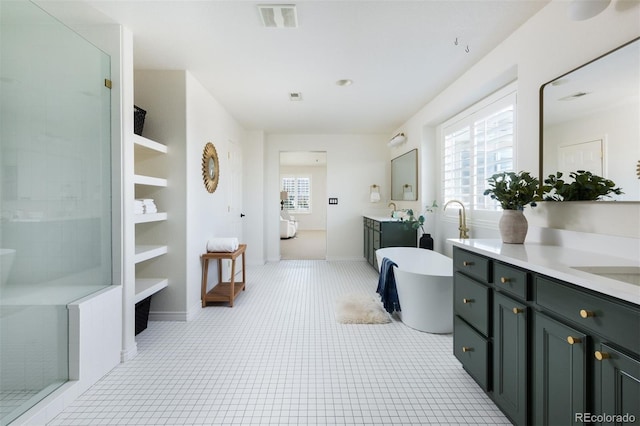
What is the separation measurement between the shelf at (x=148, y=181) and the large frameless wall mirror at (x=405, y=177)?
11.2ft

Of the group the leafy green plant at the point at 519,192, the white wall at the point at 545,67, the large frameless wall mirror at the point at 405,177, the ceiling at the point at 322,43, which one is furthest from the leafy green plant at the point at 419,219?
the leafy green plant at the point at 519,192

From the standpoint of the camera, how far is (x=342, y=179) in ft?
19.9

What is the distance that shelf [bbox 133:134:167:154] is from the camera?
2456mm

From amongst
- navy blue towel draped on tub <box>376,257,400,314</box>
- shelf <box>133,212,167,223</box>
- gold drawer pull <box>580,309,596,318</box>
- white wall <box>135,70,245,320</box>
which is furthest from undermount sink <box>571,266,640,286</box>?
white wall <box>135,70,245,320</box>

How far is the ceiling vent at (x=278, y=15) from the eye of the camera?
199 centimetres

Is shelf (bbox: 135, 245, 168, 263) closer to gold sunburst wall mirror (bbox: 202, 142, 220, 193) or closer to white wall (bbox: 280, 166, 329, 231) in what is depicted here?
gold sunburst wall mirror (bbox: 202, 142, 220, 193)

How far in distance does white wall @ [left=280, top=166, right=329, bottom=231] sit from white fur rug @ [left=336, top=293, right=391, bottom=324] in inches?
318

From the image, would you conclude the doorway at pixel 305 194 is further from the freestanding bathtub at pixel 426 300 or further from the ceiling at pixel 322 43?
the freestanding bathtub at pixel 426 300

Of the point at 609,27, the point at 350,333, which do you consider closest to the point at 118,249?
the point at 350,333

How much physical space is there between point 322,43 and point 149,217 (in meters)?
2.10

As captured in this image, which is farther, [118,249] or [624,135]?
[118,249]

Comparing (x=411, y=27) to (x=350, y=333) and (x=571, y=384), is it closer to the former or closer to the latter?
(x=571, y=384)

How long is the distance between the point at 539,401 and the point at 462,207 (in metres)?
2.41

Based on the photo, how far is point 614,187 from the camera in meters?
1.55
